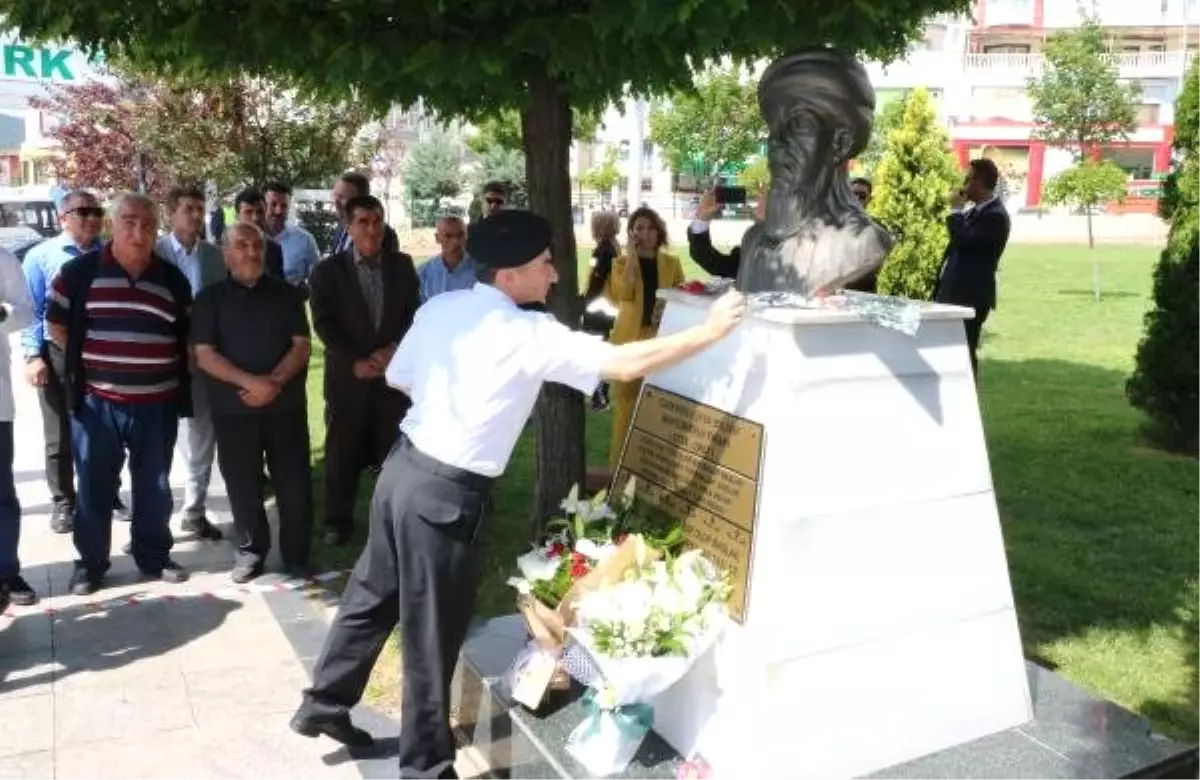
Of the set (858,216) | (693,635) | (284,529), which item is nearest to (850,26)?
(858,216)

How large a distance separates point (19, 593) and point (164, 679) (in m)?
1.15

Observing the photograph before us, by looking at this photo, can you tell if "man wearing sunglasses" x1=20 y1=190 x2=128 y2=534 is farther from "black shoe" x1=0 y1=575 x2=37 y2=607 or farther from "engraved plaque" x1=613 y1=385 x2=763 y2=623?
"engraved plaque" x1=613 y1=385 x2=763 y2=623

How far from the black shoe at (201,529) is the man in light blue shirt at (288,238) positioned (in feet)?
6.57

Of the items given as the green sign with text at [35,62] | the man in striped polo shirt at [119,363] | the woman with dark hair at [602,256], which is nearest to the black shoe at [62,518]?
the man in striped polo shirt at [119,363]

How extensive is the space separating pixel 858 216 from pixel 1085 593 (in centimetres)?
259

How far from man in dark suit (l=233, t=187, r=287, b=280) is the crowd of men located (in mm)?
131

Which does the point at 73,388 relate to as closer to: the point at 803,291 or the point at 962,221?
the point at 803,291

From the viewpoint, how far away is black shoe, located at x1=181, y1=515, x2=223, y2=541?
20.2ft

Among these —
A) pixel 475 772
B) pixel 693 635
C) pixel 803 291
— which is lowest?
pixel 475 772

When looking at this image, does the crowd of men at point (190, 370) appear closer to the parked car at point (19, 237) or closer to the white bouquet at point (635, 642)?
the white bouquet at point (635, 642)

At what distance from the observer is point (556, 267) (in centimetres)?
501

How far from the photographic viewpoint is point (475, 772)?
3.75 meters

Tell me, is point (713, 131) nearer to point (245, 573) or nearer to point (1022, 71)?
point (1022, 71)

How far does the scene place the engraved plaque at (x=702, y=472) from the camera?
10.5 ft
